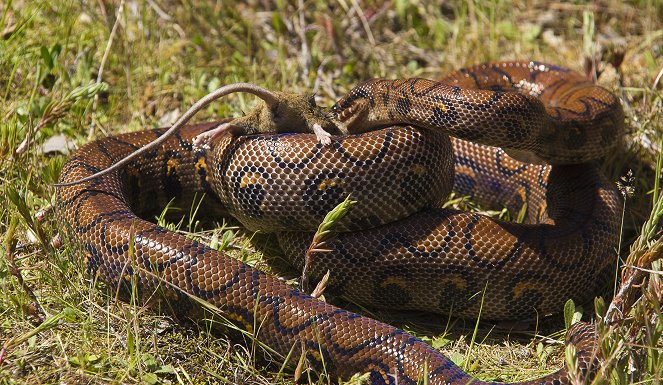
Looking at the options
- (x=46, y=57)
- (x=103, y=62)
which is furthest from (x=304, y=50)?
(x=46, y=57)

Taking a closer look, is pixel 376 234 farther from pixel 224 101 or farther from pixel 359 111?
pixel 224 101

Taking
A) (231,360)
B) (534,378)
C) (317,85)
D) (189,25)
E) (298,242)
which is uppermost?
(189,25)

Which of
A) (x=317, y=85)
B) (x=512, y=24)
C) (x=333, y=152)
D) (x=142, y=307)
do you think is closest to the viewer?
(x=142, y=307)

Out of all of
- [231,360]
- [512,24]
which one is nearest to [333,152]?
[231,360]

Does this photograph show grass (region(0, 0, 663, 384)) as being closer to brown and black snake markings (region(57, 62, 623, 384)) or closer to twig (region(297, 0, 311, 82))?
twig (region(297, 0, 311, 82))

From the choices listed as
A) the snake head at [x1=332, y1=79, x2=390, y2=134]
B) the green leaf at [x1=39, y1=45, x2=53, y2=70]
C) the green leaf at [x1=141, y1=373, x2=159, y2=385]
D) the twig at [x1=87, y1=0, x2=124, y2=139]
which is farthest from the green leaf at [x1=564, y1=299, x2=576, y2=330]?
the green leaf at [x1=39, y1=45, x2=53, y2=70]

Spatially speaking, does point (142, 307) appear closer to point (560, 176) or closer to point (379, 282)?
point (379, 282)
